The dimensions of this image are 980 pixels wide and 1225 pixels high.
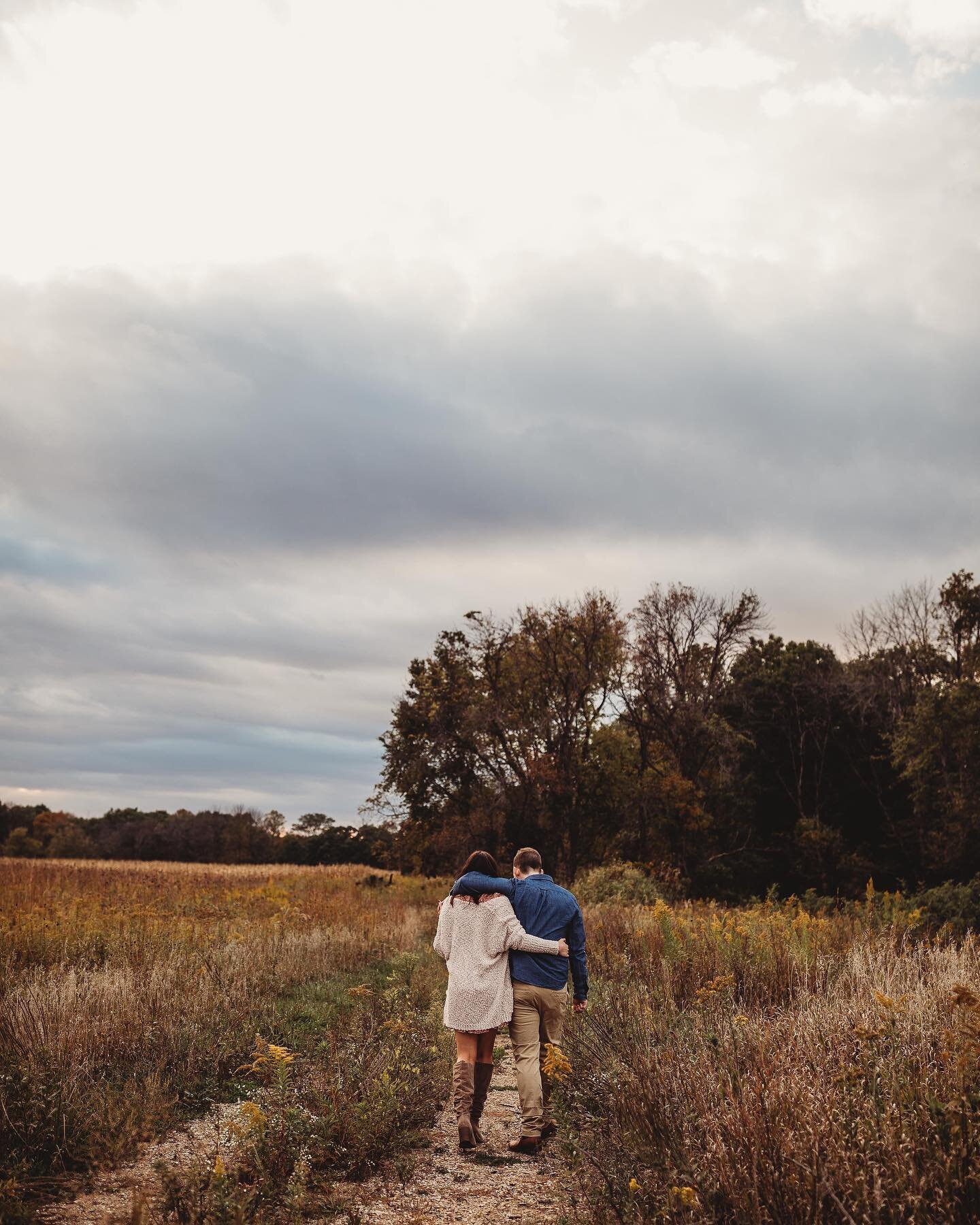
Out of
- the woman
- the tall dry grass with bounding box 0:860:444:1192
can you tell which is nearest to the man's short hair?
the woman

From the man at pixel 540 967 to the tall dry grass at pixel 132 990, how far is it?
249 centimetres

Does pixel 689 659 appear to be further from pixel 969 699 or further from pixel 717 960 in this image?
pixel 717 960

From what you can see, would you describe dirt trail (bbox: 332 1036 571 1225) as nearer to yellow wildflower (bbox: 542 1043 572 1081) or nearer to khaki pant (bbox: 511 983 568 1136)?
khaki pant (bbox: 511 983 568 1136)

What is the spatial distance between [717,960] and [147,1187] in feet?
20.3

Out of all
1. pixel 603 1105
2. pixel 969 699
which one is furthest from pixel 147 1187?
pixel 969 699

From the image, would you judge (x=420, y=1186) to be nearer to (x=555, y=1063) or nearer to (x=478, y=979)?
(x=555, y=1063)

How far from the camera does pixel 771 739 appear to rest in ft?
122

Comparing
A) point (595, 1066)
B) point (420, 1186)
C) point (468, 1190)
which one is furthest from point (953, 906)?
point (420, 1186)

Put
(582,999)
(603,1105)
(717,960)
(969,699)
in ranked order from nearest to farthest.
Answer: (603,1105) < (582,999) < (717,960) < (969,699)

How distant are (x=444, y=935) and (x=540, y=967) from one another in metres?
0.77

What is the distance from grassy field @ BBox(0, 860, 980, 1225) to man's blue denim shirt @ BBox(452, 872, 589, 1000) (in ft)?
1.94

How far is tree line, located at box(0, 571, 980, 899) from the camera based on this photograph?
3259cm

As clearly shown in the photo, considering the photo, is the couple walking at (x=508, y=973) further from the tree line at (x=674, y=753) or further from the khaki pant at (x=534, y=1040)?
the tree line at (x=674, y=753)

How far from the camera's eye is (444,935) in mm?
6859
